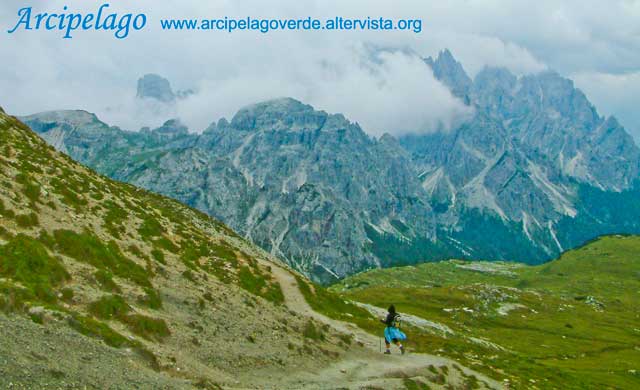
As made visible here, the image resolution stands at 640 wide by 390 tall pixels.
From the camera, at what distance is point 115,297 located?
40281 mm

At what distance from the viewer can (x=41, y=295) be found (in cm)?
3547

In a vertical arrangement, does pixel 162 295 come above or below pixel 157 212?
below

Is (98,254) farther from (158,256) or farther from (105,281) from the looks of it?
(158,256)

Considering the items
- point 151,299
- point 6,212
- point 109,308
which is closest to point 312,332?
point 151,299

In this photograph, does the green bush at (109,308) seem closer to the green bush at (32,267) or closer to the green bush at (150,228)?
the green bush at (32,267)

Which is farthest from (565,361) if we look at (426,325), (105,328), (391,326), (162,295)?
(105,328)

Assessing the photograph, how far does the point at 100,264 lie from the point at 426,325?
323 ft

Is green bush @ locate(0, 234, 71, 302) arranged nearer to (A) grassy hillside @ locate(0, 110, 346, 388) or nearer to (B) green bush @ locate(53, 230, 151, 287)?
(A) grassy hillside @ locate(0, 110, 346, 388)

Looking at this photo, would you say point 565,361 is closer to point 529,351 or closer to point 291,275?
A: point 529,351

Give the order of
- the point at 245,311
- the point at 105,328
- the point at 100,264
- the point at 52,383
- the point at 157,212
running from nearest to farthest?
1. the point at 52,383
2. the point at 105,328
3. the point at 100,264
4. the point at 245,311
5. the point at 157,212

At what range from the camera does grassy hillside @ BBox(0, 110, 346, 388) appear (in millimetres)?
28094

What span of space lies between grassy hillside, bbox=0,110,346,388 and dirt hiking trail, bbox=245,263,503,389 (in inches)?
80.0

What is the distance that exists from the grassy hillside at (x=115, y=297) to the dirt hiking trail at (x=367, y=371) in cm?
203

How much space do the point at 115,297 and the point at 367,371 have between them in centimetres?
2278
